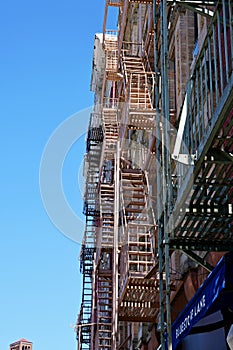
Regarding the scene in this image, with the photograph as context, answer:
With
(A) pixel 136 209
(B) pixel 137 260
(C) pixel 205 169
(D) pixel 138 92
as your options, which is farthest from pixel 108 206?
(C) pixel 205 169

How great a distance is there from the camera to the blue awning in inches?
278

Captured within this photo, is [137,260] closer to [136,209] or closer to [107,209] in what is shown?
[136,209]

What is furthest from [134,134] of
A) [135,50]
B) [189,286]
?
[189,286]

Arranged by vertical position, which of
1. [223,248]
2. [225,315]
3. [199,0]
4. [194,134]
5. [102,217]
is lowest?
[225,315]

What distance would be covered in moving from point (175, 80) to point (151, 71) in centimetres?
251

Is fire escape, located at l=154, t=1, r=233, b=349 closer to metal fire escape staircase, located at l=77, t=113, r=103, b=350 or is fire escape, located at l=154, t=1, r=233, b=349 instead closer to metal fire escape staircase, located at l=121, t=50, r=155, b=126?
metal fire escape staircase, located at l=121, t=50, r=155, b=126

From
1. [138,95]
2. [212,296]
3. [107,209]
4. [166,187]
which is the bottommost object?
[212,296]

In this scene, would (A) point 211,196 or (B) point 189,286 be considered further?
(B) point 189,286

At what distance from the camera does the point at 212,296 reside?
735 cm

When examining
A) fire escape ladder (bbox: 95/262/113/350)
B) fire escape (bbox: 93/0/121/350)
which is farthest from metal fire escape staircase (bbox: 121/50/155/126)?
fire escape ladder (bbox: 95/262/113/350)

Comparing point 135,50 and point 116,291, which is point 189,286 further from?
point 135,50

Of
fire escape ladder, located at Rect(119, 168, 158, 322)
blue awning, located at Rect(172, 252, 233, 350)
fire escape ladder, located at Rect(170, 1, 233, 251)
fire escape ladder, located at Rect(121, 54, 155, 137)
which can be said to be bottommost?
blue awning, located at Rect(172, 252, 233, 350)

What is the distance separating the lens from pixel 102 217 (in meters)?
26.3

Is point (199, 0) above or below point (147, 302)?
above
